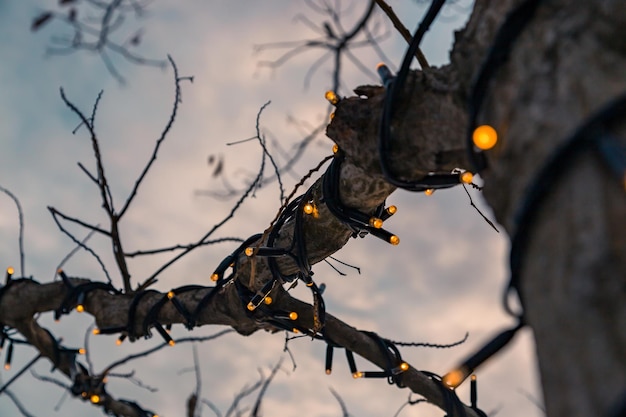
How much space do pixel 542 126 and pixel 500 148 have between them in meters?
0.07

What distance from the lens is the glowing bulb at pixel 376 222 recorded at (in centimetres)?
116

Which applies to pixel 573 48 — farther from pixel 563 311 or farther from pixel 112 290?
pixel 112 290

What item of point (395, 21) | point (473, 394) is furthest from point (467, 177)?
point (473, 394)

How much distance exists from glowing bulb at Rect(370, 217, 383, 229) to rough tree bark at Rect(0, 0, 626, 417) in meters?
0.29

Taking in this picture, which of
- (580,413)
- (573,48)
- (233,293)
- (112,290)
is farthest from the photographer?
(112,290)

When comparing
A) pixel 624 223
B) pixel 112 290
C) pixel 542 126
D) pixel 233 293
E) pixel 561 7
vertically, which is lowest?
pixel 624 223

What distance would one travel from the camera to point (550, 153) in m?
0.46

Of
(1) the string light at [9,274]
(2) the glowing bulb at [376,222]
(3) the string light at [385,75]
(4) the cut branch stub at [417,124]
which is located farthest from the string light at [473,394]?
(1) the string light at [9,274]

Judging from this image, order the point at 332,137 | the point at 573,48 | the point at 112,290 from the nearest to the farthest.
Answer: the point at 573,48 < the point at 332,137 < the point at 112,290

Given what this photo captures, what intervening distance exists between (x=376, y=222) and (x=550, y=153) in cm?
72

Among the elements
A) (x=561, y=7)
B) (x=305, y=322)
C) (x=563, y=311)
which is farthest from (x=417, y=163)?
(x=305, y=322)

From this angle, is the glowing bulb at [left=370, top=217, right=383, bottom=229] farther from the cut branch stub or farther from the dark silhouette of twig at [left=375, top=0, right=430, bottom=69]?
the dark silhouette of twig at [left=375, top=0, right=430, bottom=69]

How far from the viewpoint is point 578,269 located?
0.40 meters

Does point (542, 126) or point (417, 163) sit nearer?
point (542, 126)
